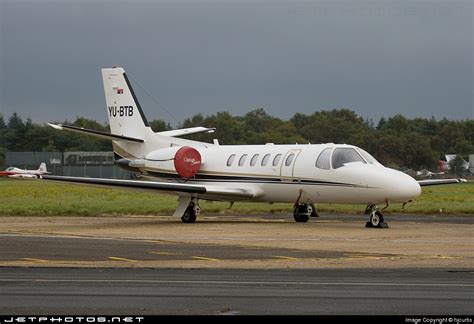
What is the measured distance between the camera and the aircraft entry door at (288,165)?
33.3 m

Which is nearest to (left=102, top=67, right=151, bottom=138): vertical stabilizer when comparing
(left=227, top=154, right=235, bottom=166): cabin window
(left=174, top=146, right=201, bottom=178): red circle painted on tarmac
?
(left=174, top=146, right=201, bottom=178): red circle painted on tarmac

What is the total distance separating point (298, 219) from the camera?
34.0 meters

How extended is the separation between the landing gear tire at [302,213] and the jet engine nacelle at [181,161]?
416 centimetres

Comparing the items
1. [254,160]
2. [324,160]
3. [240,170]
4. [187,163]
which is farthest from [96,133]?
[324,160]

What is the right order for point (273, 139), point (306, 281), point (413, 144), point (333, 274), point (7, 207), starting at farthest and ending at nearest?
point (413, 144) < point (273, 139) < point (7, 207) < point (333, 274) < point (306, 281)

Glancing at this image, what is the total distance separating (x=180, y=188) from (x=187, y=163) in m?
2.92

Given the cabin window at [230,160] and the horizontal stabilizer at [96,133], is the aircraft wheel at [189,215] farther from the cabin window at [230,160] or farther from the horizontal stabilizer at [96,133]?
the horizontal stabilizer at [96,133]

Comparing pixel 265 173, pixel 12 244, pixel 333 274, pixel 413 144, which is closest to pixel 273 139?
pixel 413 144

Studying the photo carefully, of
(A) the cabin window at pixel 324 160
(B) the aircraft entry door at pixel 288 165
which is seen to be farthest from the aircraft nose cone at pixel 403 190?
(B) the aircraft entry door at pixel 288 165

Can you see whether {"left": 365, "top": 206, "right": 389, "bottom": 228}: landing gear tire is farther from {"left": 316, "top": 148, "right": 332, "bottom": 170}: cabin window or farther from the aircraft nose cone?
{"left": 316, "top": 148, "right": 332, "bottom": 170}: cabin window

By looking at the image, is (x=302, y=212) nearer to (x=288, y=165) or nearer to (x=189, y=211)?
(x=288, y=165)

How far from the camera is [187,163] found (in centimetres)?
3591

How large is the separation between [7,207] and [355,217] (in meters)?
14.1

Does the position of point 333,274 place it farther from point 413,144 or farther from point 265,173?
point 413,144
